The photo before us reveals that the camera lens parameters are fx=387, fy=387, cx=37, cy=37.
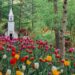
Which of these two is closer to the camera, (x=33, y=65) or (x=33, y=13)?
(x=33, y=65)

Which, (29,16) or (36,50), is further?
(29,16)

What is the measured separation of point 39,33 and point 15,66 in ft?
44.9

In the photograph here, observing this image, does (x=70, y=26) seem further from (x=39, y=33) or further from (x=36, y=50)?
(x=36, y=50)

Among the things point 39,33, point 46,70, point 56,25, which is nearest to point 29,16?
point 39,33

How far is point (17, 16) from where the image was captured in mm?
25078

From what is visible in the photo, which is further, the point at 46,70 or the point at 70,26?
the point at 70,26

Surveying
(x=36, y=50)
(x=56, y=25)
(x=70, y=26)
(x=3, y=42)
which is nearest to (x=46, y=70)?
(x=36, y=50)

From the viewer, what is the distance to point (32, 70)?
194 inches

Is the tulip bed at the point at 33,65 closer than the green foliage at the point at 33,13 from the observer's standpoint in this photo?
Yes

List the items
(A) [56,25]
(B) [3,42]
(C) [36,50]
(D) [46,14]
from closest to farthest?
(C) [36,50]
(B) [3,42]
(A) [56,25]
(D) [46,14]

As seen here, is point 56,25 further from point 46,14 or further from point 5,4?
point 5,4

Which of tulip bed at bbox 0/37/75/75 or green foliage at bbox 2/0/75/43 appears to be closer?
tulip bed at bbox 0/37/75/75

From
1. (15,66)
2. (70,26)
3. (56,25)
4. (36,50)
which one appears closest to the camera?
(15,66)

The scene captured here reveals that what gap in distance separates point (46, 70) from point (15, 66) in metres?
0.41
